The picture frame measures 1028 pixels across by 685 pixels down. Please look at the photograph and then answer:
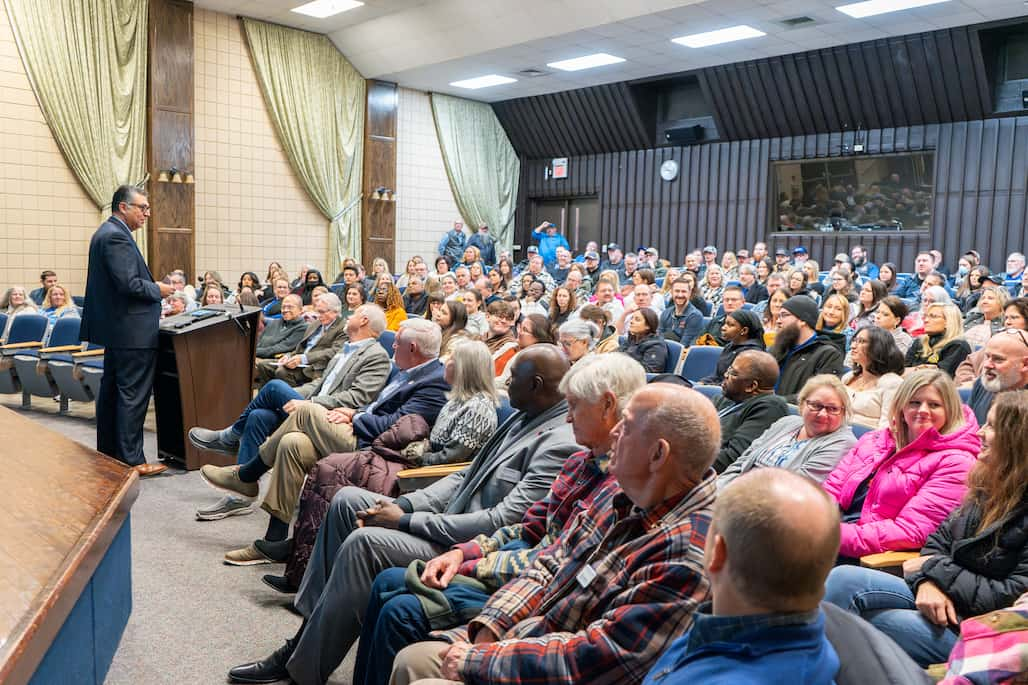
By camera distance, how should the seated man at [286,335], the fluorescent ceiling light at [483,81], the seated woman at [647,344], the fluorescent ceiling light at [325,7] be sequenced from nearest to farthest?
the seated woman at [647,344]
the seated man at [286,335]
the fluorescent ceiling light at [325,7]
the fluorescent ceiling light at [483,81]

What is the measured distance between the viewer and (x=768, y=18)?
989 centimetres

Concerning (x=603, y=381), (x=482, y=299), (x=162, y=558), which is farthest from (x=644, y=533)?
(x=482, y=299)

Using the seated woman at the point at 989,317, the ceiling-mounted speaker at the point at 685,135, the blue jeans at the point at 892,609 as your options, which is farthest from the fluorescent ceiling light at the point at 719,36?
the blue jeans at the point at 892,609

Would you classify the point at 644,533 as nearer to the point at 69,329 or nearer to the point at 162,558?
the point at 162,558

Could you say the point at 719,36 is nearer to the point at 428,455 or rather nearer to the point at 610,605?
Answer: the point at 428,455

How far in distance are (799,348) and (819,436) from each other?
5.37ft

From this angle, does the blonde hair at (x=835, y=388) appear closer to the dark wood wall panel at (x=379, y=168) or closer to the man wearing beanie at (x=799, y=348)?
the man wearing beanie at (x=799, y=348)

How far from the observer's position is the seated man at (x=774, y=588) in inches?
40.4

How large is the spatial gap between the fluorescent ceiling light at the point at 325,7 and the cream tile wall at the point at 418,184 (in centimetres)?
276

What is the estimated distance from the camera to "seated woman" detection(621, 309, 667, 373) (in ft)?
16.6

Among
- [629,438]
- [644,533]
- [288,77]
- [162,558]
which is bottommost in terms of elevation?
[162,558]

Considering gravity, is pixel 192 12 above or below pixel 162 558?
above

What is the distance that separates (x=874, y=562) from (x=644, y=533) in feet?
3.45

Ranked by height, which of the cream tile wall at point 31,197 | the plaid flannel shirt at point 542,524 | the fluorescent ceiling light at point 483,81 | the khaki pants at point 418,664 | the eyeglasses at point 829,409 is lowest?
the khaki pants at point 418,664
